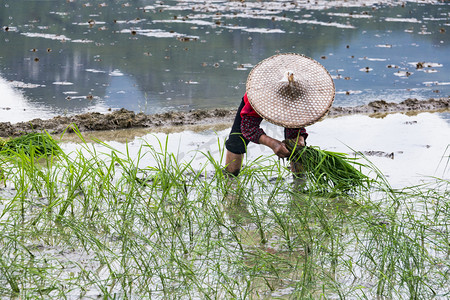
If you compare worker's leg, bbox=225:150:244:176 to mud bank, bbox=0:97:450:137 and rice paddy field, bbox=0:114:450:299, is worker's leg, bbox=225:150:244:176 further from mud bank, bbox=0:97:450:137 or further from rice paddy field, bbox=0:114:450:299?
mud bank, bbox=0:97:450:137

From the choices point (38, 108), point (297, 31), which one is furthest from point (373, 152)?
point (297, 31)

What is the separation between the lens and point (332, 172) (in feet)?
14.0

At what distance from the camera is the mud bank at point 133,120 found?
5.89 meters

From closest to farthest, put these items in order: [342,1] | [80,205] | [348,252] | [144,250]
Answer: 1. [144,250]
2. [348,252]
3. [80,205]
4. [342,1]

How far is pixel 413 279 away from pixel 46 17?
40.8 feet

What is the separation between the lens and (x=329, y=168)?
14.1ft

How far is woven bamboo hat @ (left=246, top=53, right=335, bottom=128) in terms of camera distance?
164 inches

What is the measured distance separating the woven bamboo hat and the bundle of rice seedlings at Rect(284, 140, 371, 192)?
7.9 inches

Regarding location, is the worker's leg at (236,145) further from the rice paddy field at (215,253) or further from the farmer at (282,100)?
the rice paddy field at (215,253)

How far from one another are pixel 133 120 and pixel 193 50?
4.36 meters

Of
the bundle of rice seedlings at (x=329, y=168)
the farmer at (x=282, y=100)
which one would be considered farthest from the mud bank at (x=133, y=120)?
the bundle of rice seedlings at (x=329, y=168)

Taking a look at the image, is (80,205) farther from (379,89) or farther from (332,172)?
(379,89)

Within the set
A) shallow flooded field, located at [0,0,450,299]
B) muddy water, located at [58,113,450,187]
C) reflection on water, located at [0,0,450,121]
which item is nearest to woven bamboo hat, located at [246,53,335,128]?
shallow flooded field, located at [0,0,450,299]

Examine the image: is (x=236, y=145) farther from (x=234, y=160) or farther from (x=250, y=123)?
(x=250, y=123)
